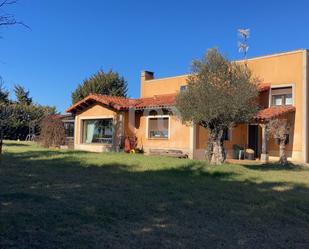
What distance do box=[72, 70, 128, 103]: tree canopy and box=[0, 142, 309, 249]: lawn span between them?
3787cm

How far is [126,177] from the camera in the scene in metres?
12.8

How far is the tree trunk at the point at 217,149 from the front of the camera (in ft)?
57.3

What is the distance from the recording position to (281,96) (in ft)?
82.2

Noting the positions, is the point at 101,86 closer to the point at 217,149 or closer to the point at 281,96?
the point at 281,96

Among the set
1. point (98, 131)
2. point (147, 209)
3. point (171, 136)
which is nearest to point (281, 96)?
point (171, 136)

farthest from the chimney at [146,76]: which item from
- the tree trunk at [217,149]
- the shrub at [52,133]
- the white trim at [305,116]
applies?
the tree trunk at [217,149]

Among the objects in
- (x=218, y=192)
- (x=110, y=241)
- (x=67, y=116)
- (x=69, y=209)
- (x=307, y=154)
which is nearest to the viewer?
(x=110, y=241)

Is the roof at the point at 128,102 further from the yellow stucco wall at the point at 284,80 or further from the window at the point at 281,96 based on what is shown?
the yellow stucco wall at the point at 284,80

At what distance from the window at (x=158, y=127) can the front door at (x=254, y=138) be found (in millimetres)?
5344

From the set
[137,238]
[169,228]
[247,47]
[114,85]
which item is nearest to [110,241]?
[137,238]

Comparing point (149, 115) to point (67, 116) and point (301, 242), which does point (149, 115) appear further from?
point (301, 242)

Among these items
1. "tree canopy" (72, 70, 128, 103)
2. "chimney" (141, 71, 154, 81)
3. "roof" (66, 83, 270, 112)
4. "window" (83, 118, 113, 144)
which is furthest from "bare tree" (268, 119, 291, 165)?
"tree canopy" (72, 70, 128, 103)

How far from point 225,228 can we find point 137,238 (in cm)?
175

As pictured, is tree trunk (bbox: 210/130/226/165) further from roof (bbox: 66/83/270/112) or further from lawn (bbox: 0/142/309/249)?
roof (bbox: 66/83/270/112)
